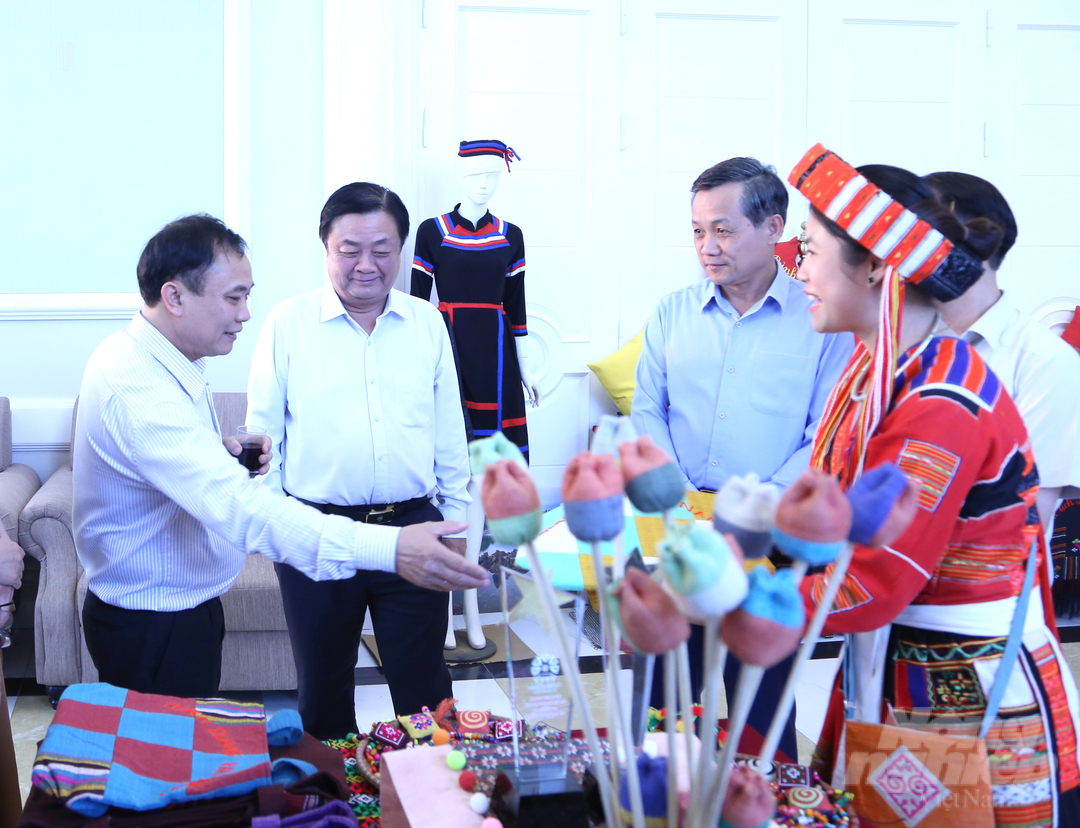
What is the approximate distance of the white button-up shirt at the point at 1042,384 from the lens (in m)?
1.62

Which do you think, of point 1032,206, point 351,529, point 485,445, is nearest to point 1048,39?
point 1032,206

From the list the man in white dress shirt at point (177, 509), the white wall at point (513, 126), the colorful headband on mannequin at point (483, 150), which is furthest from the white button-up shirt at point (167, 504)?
the white wall at point (513, 126)

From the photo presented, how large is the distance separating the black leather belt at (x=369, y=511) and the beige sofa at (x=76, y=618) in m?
0.98

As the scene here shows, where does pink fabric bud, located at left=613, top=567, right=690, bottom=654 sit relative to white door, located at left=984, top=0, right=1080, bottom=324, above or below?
below

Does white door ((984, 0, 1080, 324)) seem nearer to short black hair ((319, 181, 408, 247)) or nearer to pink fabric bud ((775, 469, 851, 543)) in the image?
short black hair ((319, 181, 408, 247))

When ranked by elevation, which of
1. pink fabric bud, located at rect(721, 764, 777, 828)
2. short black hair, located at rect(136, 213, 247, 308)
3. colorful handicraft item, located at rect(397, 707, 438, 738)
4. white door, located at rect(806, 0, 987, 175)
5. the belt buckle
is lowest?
colorful handicraft item, located at rect(397, 707, 438, 738)

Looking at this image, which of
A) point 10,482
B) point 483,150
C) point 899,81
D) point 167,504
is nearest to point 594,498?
point 167,504

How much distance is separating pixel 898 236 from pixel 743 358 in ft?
3.38

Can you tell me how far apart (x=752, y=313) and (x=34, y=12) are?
3.03m

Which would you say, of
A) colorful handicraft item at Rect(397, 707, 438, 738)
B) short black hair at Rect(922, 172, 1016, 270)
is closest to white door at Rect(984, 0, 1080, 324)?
short black hair at Rect(922, 172, 1016, 270)

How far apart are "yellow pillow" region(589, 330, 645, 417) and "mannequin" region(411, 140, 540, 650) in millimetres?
519

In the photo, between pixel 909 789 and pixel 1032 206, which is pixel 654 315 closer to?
pixel 909 789

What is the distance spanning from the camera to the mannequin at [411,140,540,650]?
3.48 m

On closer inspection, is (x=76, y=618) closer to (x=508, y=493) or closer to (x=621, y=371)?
(x=621, y=371)
